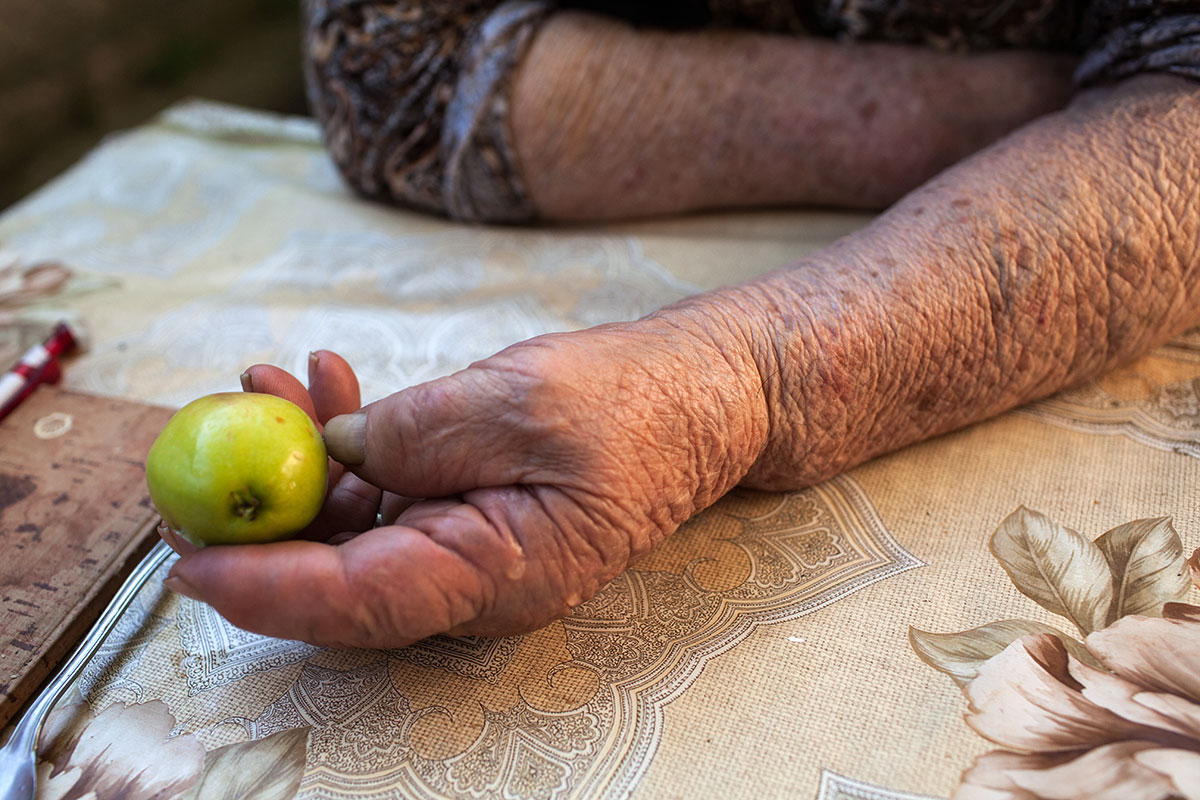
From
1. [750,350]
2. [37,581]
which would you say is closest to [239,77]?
[37,581]

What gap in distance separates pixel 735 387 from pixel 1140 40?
0.71 meters

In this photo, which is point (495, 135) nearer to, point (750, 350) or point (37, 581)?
point (750, 350)

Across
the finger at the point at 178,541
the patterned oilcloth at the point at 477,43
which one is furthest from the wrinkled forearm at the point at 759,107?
the finger at the point at 178,541

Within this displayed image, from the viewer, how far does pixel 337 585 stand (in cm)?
65

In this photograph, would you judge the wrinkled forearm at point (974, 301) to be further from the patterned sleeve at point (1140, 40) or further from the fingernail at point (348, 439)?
the fingernail at point (348, 439)

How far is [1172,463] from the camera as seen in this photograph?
902 mm

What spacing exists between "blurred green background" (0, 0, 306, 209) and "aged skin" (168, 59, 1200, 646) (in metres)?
1.86

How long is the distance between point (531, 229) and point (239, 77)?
1621 millimetres

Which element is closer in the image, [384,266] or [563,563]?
[563,563]

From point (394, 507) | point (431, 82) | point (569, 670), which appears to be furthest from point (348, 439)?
point (431, 82)

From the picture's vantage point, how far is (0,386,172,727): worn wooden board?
0.80m

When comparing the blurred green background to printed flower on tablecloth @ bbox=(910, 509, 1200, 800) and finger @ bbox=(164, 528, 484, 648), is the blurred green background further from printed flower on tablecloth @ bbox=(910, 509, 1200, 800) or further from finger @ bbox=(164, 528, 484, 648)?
printed flower on tablecloth @ bbox=(910, 509, 1200, 800)

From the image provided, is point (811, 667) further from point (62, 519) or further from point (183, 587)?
point (62, 519)

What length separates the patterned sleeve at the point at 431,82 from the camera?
1300 millimetres
